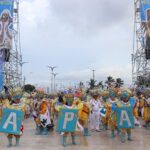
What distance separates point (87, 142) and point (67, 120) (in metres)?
1.33

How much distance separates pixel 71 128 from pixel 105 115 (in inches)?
178

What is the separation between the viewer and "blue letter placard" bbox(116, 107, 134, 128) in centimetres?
1179

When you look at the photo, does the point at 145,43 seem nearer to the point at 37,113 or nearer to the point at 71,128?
the point at 37,113

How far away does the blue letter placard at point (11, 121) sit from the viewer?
10.9 meters

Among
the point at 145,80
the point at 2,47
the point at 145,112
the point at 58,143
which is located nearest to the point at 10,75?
the point at 2,47

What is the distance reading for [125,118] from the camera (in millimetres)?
11836

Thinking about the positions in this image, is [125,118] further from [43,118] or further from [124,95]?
[43,118]

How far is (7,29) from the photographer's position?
37875 mm

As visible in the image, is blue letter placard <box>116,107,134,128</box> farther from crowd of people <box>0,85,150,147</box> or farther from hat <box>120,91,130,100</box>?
hat <box>120,91,130,100</box>

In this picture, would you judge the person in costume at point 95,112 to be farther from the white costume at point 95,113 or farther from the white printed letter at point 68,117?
the white printed letter at point 68,117

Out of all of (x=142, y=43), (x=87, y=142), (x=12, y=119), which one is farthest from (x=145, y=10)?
(x=12, y=119)

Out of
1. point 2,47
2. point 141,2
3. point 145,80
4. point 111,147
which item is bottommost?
point 111,147

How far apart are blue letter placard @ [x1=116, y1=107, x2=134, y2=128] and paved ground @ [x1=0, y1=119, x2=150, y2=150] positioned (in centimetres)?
50

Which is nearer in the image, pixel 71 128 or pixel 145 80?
pixel 71 128
